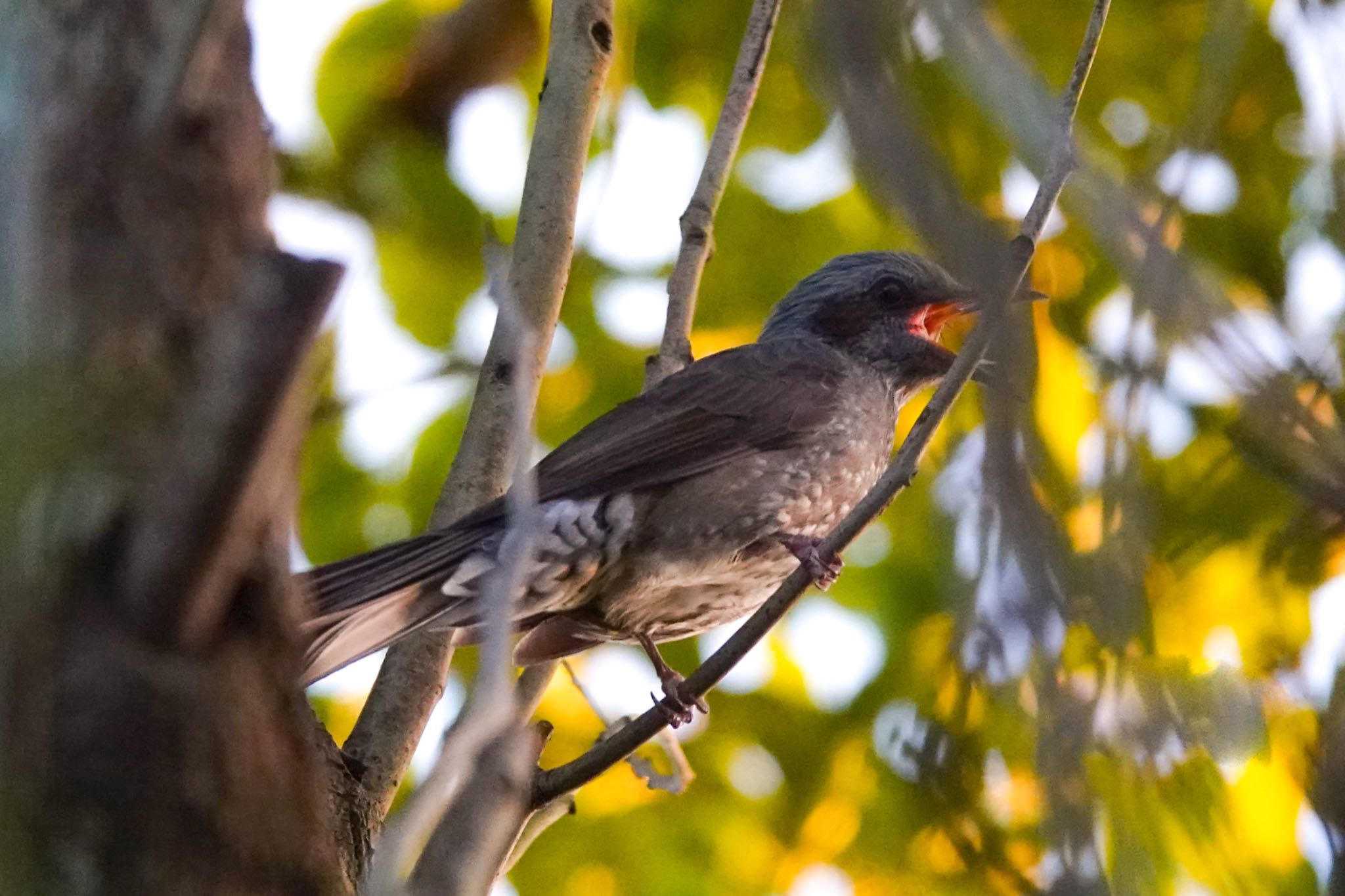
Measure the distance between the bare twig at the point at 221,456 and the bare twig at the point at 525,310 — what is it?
1499mm

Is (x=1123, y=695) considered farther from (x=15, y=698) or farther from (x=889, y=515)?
(x=889, y=515)

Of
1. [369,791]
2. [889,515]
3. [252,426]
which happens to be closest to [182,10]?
[252,426]

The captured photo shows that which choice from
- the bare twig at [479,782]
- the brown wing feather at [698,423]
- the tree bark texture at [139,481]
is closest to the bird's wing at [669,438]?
the brown wing feather at [698,423]

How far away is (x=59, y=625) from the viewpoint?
1441 millimetres

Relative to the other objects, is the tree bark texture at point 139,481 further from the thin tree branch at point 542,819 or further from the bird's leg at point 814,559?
the thin tree branch at point 542,819

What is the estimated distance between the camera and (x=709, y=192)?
390 cm

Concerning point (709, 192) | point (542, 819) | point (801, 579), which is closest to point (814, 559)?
point (801, 579)

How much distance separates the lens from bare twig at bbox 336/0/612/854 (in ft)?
10.0

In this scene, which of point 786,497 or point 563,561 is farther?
point 786,497

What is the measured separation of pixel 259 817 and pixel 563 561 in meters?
2.17

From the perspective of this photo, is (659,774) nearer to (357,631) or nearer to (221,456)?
(357,631)

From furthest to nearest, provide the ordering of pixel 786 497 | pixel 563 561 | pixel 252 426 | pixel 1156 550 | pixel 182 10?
pixel 786 497
pixel 563 561
pixel 1156 550
pixel 182 10
pixel 252 426

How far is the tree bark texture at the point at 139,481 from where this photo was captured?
1414 millimetres

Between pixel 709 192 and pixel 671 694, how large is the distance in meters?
1.47
